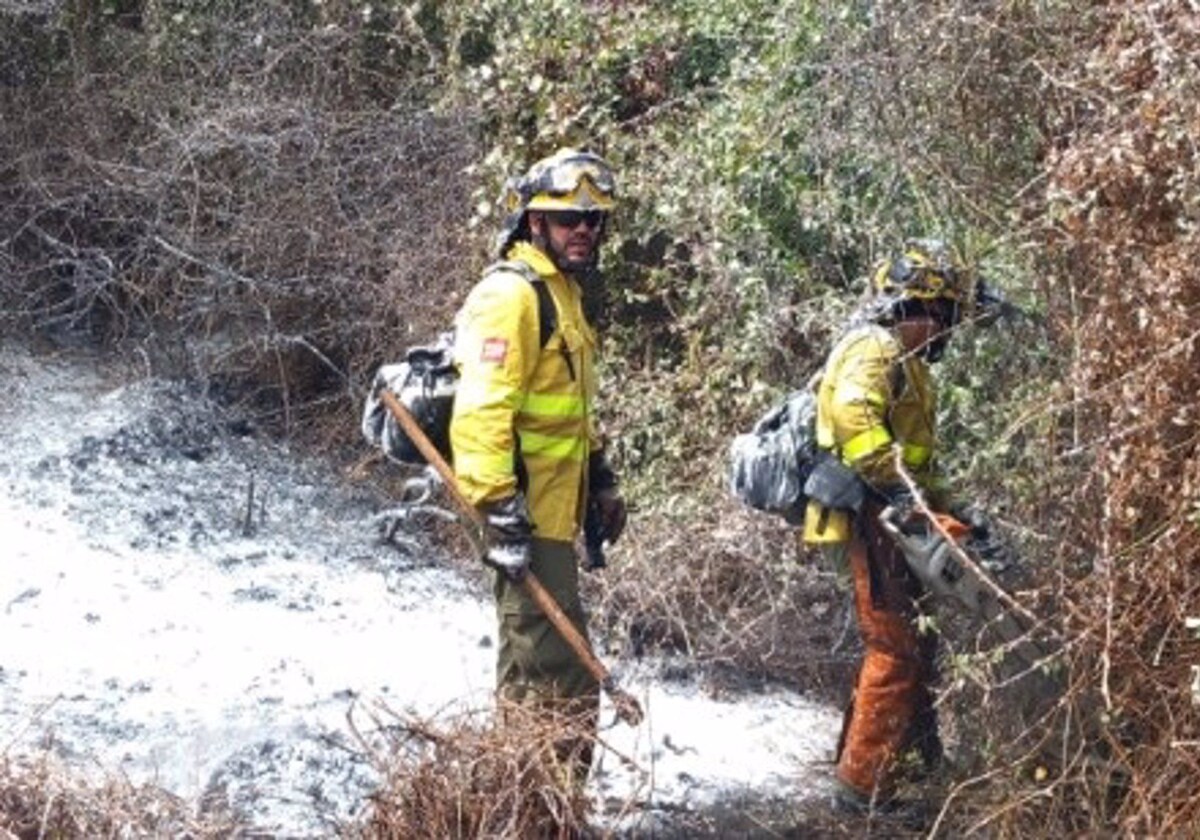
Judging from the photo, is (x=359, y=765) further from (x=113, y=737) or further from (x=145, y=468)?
(x=145, y=468)

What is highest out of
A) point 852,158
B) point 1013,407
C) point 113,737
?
point 852,158

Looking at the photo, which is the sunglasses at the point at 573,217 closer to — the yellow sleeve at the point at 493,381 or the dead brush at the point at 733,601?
the yellow sleeve at the point at 493,381

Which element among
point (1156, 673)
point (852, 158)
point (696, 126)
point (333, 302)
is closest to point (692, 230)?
point (696, 126)

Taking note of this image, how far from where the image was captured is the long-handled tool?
5398 mm

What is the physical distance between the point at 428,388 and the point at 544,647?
31.9 inches

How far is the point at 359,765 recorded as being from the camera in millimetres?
6242

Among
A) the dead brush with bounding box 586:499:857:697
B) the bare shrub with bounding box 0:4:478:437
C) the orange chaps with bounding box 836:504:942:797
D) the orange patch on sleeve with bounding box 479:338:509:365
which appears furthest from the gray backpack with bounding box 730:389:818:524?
the bare shrub with bounding box 0:4:478:437

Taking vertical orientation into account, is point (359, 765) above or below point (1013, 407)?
below

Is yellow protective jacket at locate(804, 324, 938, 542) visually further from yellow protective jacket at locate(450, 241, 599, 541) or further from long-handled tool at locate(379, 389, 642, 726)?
long-handled tool at locate(379, 389, 642, 726)

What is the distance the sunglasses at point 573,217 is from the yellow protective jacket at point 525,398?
11 cm

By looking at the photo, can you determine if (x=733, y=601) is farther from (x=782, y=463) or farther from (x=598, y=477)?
(x=598, y=477)

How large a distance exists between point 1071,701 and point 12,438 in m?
5.54

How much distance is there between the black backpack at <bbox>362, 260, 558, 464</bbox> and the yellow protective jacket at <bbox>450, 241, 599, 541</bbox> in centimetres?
3

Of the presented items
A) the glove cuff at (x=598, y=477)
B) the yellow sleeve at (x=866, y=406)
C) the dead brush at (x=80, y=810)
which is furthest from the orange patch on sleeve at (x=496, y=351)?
A: the dead brush at (x=80, y=810)
